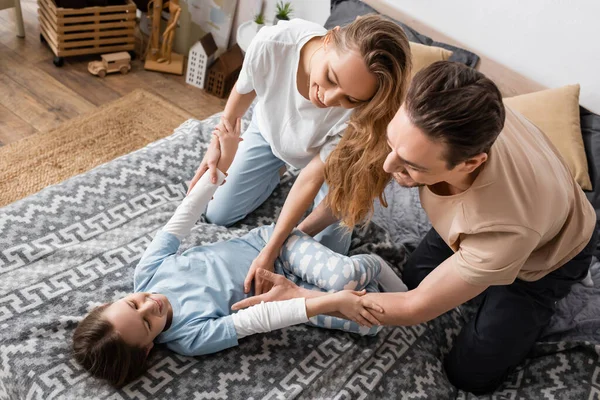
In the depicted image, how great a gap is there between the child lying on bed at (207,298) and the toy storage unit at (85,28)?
4.43 feet

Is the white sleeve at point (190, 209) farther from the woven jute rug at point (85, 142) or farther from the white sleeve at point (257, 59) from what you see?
the woven jute rug at point (85, 142)

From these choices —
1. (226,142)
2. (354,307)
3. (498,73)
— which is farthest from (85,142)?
(498,73)

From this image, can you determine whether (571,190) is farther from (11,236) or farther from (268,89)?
(11,236)

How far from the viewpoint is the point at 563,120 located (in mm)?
2031

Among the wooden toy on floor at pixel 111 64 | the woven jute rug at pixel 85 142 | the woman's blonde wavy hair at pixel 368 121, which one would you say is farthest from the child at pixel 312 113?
the wooden toy on floor at pixel 111 64

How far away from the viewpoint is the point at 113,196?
190 cm

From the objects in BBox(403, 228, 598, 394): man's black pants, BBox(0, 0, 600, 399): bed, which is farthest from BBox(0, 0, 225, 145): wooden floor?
BBox(403, 228, 598, 394): man's black pants

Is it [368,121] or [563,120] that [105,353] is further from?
[563,120]

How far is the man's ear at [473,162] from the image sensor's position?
115 centimetres

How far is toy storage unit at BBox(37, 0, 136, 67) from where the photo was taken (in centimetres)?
275

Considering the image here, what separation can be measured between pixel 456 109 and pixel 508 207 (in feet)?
0.91

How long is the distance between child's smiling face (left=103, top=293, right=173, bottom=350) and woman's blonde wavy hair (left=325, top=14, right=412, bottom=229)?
21.0 inches

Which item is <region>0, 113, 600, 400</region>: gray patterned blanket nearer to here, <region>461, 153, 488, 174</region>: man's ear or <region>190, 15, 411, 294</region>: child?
<region>190, 15, 411, 294</region>: child

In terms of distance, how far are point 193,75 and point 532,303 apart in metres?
2.01
